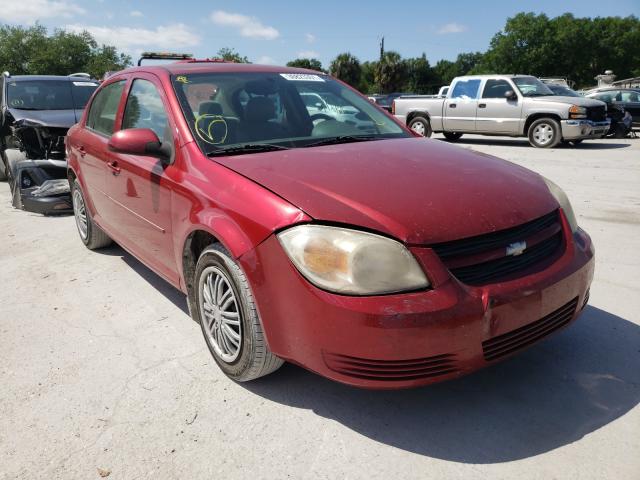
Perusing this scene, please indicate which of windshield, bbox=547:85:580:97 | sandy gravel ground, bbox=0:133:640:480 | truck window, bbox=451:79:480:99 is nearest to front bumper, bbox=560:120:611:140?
windshield, bbox=547:85:580:97

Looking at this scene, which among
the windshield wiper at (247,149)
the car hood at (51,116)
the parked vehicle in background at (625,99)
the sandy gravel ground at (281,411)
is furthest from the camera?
the parked vehicle in background at (625,99)

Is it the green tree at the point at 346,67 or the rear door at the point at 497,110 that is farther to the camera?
the green tree at the point at 346,67

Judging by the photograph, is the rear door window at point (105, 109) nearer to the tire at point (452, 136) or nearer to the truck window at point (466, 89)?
the truck window at point (466, 89)

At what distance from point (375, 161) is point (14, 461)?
2.12 meters

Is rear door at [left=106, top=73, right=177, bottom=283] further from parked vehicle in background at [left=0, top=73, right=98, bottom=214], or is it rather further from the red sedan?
parked vehicle in background at [left=0, top=73, right=98, bottom=214]

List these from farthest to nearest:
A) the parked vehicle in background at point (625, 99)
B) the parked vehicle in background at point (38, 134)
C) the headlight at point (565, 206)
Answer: the parked vehicle in background at point (625, 99)
the parked vehicle in background at point (38, 134)
the headlight at point (565, 206)

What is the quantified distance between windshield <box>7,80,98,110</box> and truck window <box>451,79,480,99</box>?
30.5 feet

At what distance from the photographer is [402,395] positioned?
2.53 metres

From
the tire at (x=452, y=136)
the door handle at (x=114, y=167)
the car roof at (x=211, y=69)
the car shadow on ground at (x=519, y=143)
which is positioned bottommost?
the car shadow on ground at (x=519, y=143)

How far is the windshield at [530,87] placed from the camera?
508 inches

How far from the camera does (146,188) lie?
127 inches

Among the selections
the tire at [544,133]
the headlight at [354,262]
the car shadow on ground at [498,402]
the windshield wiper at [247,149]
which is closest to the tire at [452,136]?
the tire at [544,133]

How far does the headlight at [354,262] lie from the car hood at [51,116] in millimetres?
6605

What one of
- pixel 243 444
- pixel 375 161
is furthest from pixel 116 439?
pixel 375 161
